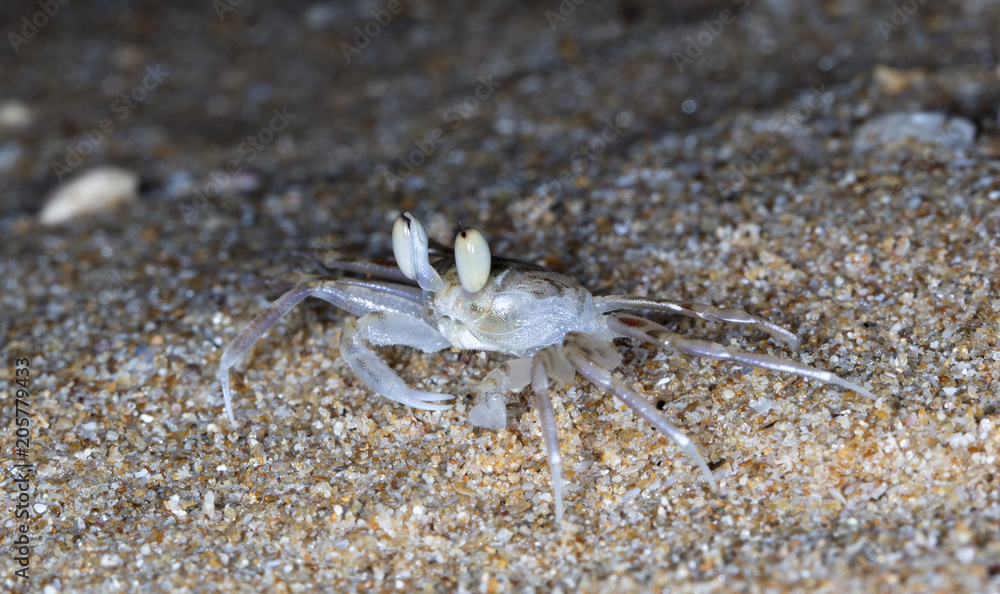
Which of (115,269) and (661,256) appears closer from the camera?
(661,256)

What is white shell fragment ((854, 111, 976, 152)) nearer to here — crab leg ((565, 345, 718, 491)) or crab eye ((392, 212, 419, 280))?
crab leg ((565, 345, 718, 491))

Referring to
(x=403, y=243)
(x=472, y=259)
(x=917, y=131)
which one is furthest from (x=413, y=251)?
(x=917, y=131)

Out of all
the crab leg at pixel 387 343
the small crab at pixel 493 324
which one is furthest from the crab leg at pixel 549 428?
the crab leg at pixel 387 343

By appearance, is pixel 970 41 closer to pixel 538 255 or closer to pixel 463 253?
pixel 538 255

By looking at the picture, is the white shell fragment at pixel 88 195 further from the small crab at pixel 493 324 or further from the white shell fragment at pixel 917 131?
the white shell fragment at pixel 917 131

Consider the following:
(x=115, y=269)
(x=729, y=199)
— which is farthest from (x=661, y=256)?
(x=115, y=269)

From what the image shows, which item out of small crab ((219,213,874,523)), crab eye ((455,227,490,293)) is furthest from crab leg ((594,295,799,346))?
crab eye ((455,227,490,293))

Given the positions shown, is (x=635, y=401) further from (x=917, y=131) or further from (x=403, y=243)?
(x=917, y=131)
